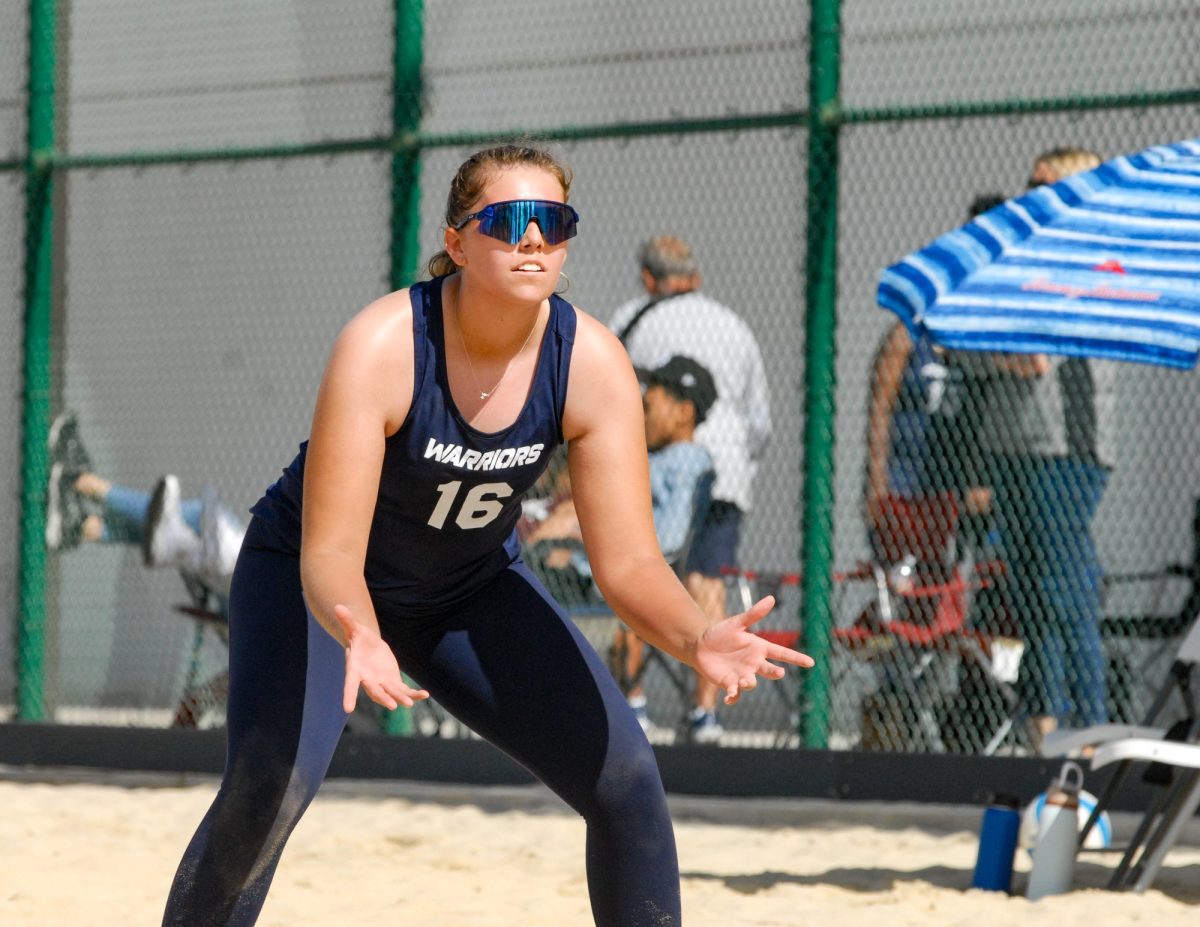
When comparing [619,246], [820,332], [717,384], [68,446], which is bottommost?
[68,446]

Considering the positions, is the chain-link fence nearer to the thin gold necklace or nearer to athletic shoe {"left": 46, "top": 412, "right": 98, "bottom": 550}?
athletic shoe {"left": 46, "top": 412, "right": 98, "bottom": 550}

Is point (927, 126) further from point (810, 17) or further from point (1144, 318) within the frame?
point (1144, 318)

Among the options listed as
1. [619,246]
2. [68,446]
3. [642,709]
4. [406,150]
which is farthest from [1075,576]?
[68,446]

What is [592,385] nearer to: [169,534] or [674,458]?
[674,458]

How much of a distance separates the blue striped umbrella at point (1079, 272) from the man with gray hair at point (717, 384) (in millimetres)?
1684

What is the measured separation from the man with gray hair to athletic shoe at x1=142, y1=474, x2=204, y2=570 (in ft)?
6.51

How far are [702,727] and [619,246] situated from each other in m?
1.96

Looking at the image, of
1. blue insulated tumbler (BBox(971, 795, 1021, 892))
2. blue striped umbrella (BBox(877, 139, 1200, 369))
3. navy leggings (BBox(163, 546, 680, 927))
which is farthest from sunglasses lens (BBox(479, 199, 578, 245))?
blue insulated tumbler (BBox(971, 795, 1021, 892))

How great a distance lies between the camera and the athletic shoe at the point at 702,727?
6.84 m

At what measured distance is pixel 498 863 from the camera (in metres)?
5.68

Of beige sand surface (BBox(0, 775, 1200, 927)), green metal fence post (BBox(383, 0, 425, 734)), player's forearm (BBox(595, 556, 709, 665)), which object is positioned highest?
green metal fence post (BBox(383, 0, 425, 734))

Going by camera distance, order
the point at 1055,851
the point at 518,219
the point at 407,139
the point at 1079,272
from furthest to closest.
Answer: the point at 407,139 → the point at 1079,272 → the point at 1055,851 → the point at 518,219

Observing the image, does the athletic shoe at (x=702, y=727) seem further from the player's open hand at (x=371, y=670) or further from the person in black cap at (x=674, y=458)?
the player's open hand at (x=371, y=670)

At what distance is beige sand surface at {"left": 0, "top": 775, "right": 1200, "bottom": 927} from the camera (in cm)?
482
